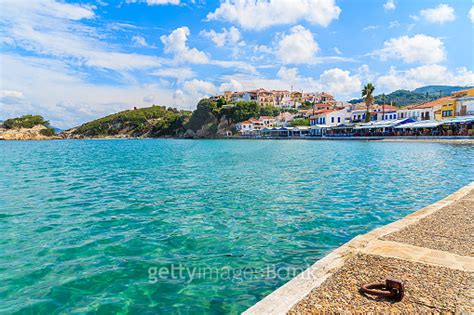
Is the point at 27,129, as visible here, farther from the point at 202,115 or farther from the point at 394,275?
the point at 394,275

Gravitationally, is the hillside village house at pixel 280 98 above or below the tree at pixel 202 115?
above

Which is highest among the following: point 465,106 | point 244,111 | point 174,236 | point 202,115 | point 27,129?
point 244,111

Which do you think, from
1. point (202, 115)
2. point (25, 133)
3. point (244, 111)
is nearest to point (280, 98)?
point (244, 111)

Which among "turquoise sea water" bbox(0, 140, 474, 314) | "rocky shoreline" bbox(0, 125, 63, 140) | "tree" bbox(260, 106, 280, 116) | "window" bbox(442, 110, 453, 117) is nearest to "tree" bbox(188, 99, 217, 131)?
"tree" bbox(260, 106, 280, 116)

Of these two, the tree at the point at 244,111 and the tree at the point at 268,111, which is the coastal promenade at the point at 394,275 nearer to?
the tree at the point at 244,111

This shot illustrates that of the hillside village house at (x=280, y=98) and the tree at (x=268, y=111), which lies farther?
the hillside village house at (x=280, y=98)

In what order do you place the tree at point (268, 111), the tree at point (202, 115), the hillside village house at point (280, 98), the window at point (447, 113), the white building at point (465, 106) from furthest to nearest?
the hillside village house at point (280, 98), the tree at point (202, 115), the tree at point (268, 111), the window at point (447, 113), the white building at point (465, 106)

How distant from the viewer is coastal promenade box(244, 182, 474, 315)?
422cm

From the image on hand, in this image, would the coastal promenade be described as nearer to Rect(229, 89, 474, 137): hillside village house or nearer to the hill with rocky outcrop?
Rect(229, 89, 474, 137): hillside village house

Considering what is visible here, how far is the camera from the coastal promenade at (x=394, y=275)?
13.9 feet

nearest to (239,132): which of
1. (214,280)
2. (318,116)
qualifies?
(318,116)

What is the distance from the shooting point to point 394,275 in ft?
16.6

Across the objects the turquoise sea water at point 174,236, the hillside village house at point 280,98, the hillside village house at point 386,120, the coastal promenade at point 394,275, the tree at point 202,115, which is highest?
the hillside village house at point 280,98

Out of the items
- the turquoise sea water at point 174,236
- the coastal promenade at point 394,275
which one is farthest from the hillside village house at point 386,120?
the coastal promenade at point 394,275
